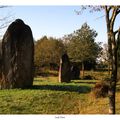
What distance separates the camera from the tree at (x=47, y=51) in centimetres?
2230

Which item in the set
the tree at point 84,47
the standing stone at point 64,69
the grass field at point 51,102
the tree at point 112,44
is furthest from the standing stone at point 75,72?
the tree at point 112,44

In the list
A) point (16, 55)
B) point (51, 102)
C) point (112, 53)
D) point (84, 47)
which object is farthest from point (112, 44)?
point (84, 47)

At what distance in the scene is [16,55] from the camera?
63.2ft

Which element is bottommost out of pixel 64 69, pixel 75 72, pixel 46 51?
pixel 75 72

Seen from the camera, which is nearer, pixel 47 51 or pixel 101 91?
pixel 101 91

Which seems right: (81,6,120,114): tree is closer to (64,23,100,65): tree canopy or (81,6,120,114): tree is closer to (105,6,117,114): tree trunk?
(105,6,117,114): tree trunk

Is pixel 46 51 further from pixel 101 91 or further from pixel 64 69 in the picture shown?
A: pixel 101 91

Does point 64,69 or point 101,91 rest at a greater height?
point 64,69

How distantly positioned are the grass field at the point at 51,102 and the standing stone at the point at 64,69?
8152mm

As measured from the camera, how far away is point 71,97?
16.8 meters

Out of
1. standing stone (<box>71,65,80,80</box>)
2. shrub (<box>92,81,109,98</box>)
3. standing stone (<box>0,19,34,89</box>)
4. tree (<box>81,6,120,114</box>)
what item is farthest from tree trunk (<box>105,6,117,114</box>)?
standing stone (<box>71,65,80,80</box>)

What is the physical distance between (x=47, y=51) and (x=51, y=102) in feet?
26.5
